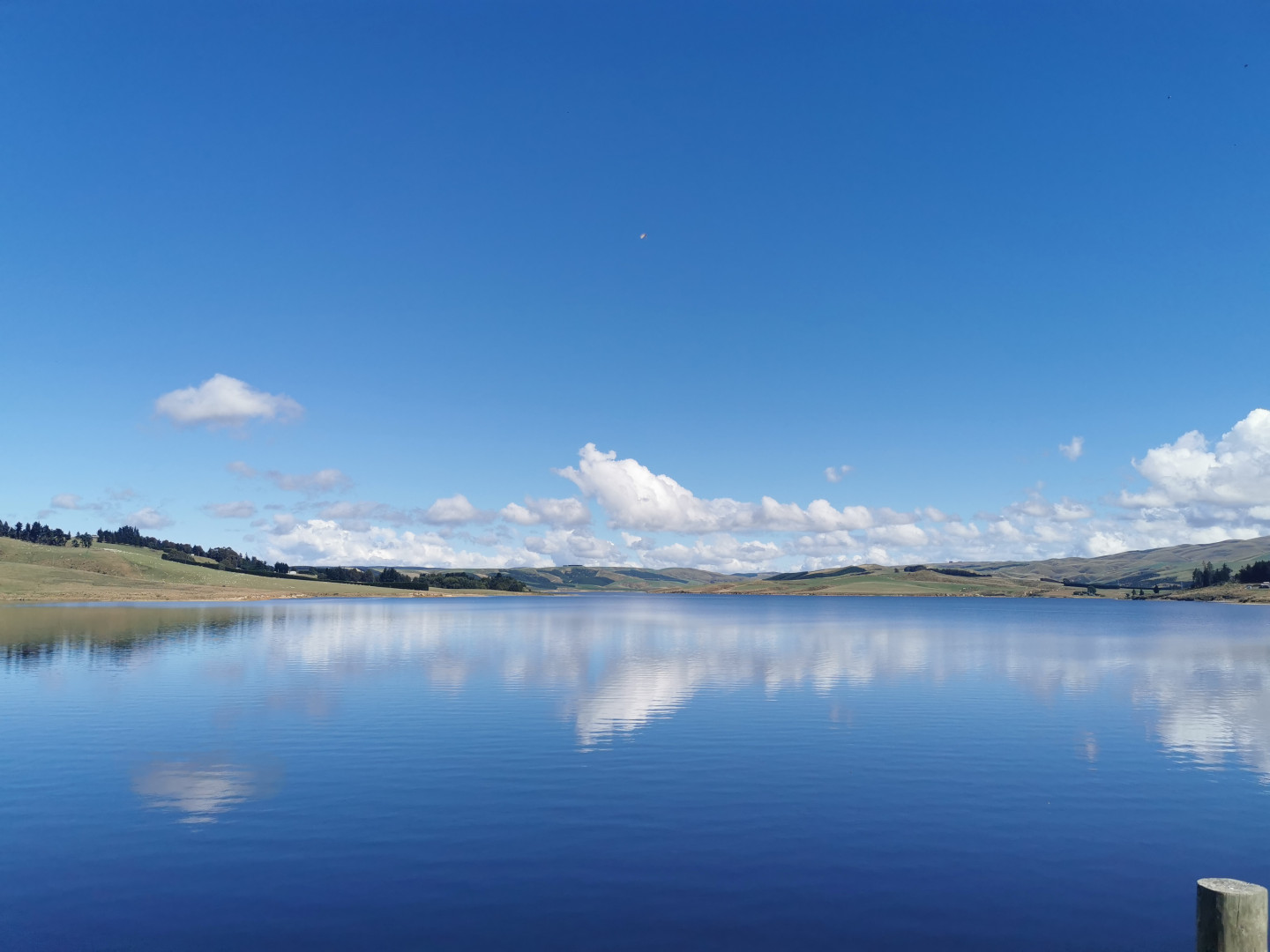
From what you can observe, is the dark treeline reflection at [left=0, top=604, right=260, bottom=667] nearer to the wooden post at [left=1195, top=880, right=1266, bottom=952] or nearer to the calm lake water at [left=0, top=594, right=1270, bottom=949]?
the calm lake water at [left=0, top=594, right=1270, bottom=949]

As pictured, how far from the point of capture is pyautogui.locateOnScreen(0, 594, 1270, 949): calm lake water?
17.9m

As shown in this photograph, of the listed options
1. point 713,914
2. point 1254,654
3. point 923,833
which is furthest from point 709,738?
point 1254,654

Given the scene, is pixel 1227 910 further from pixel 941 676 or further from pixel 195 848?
pixel 941 676

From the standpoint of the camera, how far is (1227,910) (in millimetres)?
12859

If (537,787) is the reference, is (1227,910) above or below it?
above

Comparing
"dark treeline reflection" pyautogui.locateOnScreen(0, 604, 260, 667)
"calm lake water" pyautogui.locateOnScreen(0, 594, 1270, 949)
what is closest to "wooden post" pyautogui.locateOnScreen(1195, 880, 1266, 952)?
"calm lake water" pyautogui.locateOnScreen(0, 594, 1270, 949)

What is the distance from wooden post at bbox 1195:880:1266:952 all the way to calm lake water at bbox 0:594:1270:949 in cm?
475

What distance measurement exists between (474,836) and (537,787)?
18.7 feet

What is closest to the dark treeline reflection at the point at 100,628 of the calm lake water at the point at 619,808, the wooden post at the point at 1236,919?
the calm lake water at the point at 619,808

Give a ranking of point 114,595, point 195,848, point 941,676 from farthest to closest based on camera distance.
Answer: point 114,595 < point 941,676 < point 195,848

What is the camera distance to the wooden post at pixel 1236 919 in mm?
12734

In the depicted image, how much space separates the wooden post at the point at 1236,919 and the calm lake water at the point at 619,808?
187 inches

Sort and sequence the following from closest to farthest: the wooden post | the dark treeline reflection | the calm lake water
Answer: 1. the wooden post
2. the calm lake water
3. the dark treeline reflection

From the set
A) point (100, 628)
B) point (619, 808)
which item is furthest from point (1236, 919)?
point (100, 628)
